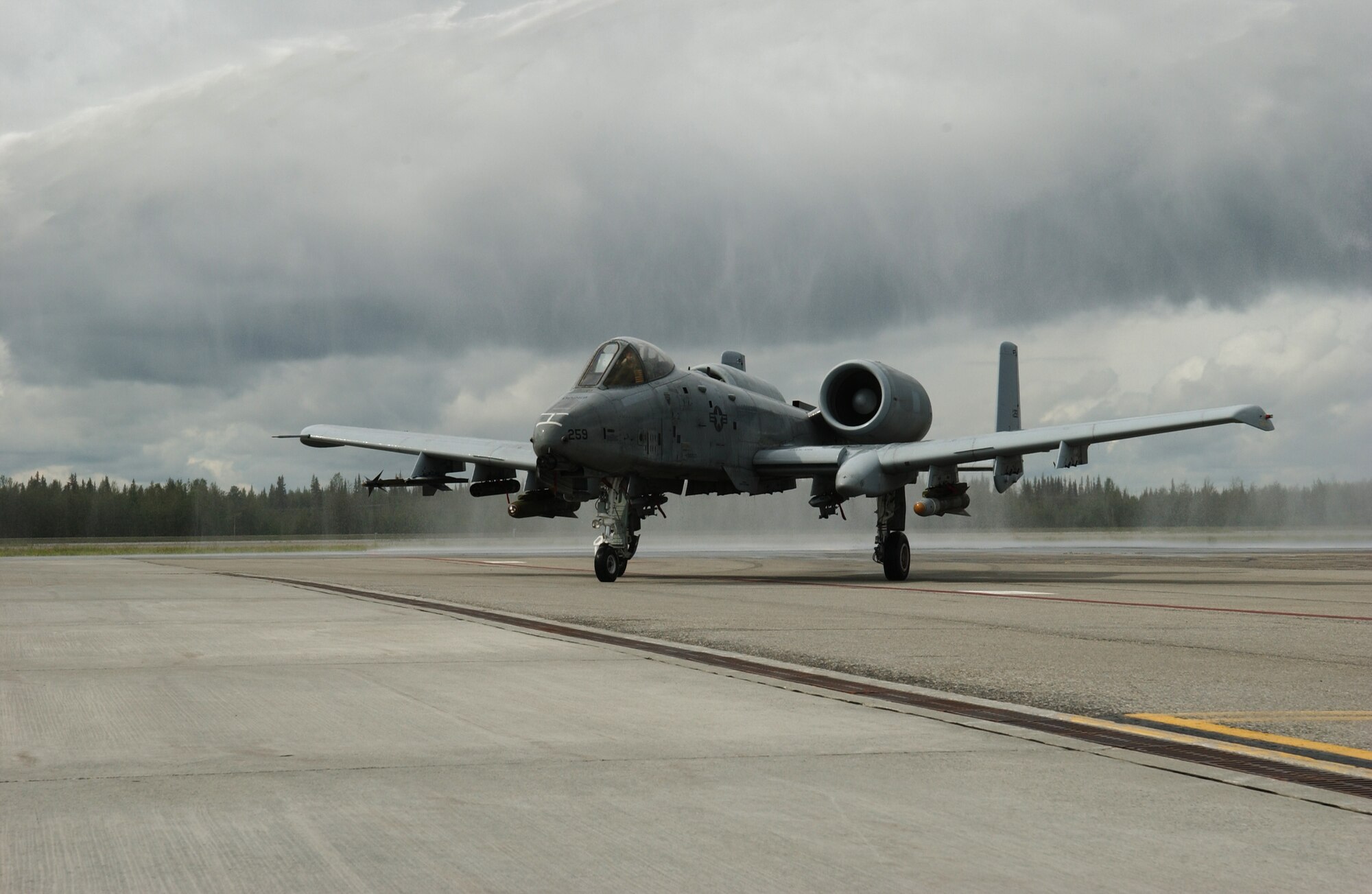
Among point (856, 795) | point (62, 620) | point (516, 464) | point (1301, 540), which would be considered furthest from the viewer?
point (1301, 540)

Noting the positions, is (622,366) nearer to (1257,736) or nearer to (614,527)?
(614,527)

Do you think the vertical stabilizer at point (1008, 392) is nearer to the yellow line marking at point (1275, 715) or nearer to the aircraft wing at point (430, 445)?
the aircraft wing at point (430, 445)

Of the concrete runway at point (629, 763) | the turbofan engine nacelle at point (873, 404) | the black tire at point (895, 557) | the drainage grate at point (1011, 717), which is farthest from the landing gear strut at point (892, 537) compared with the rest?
the drainage grate at point (1011, 717)

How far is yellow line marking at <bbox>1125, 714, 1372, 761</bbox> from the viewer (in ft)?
18.3

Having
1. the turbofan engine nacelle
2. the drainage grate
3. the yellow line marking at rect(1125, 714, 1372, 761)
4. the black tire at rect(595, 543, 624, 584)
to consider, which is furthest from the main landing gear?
the yellow line marking at rect(1125, 714, 1372, 761)

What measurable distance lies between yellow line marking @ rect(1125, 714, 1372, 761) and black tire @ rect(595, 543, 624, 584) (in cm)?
1529

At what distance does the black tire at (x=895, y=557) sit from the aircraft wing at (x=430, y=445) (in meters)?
7.21

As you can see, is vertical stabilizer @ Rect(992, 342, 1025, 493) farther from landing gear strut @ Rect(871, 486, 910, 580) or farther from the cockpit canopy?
the cockpit canopy

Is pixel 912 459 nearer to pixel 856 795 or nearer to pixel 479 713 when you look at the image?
pixel 479 713

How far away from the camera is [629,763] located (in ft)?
17.2

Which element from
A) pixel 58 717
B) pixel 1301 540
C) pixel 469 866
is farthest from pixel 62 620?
pixel 1301 540

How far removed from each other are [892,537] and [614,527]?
18.8 ft

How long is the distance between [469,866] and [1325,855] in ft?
8.73

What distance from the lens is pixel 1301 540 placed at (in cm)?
6022
